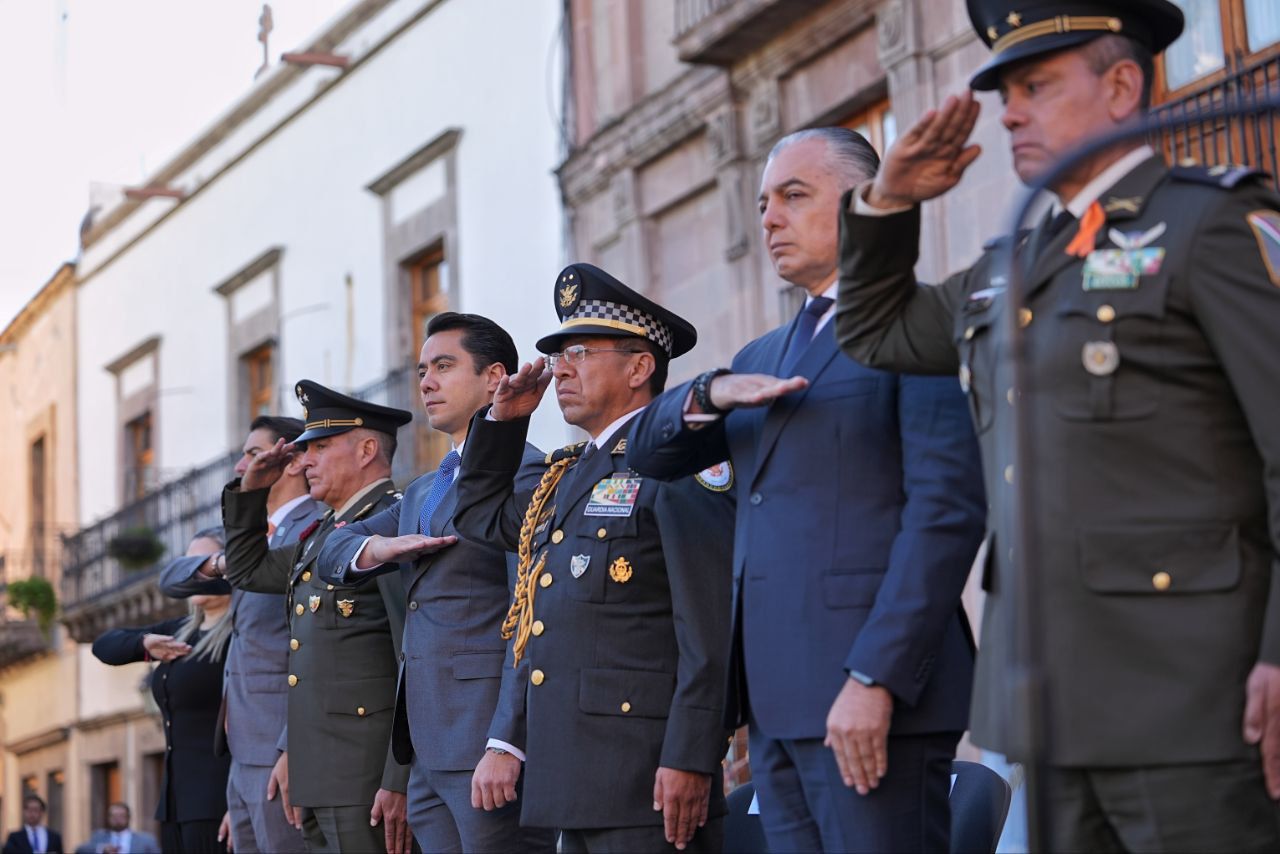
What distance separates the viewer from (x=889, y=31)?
1077cm

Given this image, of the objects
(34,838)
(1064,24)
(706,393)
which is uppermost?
(1064,24)

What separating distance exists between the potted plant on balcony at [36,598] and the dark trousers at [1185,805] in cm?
2410

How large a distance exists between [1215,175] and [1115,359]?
1.08 feet

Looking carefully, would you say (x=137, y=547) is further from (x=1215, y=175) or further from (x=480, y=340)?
(x=1215, y=175)

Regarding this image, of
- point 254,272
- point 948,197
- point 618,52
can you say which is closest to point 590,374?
point 948,197

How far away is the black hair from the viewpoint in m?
5.65

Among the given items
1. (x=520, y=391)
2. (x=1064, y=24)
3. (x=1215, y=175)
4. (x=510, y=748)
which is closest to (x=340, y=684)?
(x=510, y=748)

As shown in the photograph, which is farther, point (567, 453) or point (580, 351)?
point (567, 453)

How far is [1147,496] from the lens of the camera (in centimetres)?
285

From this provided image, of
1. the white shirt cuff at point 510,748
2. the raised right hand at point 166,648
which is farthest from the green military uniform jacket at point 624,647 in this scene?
the raised right hand at point 166,648

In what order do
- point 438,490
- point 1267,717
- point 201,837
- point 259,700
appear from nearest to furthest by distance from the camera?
point 1267,717
point 438,490
point 259,700
point 201,837

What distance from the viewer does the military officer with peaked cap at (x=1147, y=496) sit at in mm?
2760

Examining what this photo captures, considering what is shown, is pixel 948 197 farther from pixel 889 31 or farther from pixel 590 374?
pixel 590 374

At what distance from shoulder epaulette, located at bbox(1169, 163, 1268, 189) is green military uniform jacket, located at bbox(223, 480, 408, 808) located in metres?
3.34
